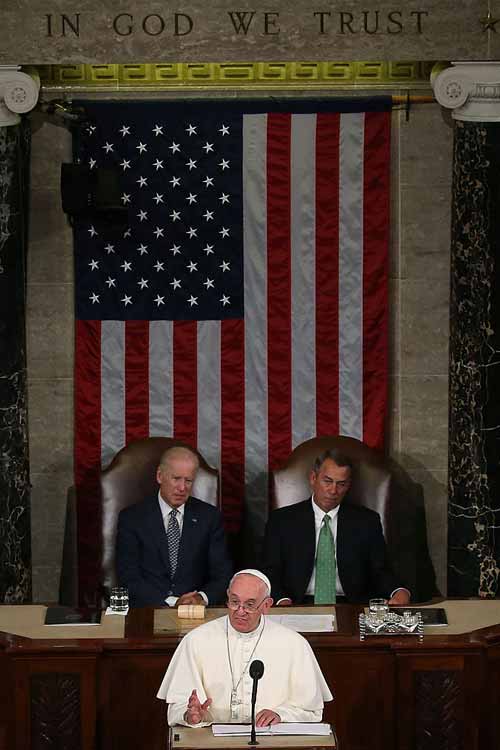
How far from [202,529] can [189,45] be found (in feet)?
9.86

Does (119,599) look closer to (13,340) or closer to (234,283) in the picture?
(13,340)

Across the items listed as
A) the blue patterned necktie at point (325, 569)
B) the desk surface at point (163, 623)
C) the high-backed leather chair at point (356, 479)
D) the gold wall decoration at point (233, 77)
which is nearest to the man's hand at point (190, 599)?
the desk surface at point (163, 623)

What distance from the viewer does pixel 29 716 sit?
6.70m

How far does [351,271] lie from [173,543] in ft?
6.99

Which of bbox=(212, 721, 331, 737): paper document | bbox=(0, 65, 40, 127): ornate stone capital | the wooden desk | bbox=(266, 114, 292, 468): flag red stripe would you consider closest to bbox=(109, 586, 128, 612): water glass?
the wooden desk

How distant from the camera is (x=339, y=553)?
830 cm

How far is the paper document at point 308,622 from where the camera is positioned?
7.00m

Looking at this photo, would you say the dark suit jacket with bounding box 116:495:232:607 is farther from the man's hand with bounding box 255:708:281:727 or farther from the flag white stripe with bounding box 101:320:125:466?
the man's hand with bounding box 255:708:281:727

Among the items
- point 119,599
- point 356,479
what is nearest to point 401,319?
point 356,479

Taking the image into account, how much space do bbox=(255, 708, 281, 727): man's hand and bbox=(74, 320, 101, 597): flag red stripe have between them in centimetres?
364

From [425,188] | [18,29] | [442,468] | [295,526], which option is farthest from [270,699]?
[18,29]

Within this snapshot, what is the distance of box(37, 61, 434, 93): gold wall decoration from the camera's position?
9172mm

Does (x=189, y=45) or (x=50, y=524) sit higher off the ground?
(x=189, y=45)

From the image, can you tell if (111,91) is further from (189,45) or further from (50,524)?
(50,524)
